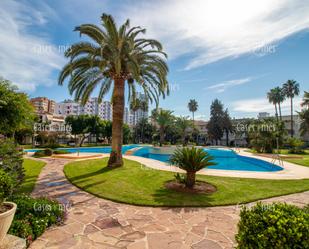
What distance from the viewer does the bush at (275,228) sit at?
2.44 meters

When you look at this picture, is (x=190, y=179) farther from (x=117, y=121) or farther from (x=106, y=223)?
(x=117, y=121)

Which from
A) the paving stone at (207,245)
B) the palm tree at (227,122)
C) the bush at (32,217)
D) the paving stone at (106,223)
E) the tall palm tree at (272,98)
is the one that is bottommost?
the paving stone at (106,223)

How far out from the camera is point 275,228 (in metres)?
→ 2.54

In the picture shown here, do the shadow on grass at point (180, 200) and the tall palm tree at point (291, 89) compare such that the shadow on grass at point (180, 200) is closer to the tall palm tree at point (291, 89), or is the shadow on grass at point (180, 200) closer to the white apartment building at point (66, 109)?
the tall palm tree at point (291, 89)

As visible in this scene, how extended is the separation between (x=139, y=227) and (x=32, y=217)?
8.64ft

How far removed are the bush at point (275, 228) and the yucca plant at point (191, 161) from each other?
4.98 m

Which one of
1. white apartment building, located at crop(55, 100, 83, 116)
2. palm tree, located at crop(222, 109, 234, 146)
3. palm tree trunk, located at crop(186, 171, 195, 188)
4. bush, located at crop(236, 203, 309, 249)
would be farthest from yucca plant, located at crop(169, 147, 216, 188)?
white apartment building, located at crop(55, 100, 83, 116)

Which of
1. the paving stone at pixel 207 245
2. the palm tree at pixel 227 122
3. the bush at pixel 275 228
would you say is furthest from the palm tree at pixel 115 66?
the palm tree at pixel 227 122

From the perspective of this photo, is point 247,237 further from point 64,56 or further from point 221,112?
point 221,112

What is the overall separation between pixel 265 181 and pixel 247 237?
8.30m

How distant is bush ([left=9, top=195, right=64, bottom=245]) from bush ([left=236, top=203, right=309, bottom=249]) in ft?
13.8

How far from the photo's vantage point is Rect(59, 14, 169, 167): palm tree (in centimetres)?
1151

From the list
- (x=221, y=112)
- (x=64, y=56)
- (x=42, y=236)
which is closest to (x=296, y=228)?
(x=42, y=236)

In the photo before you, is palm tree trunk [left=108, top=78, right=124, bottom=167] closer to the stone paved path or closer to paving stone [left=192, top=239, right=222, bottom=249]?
the stone paved path
